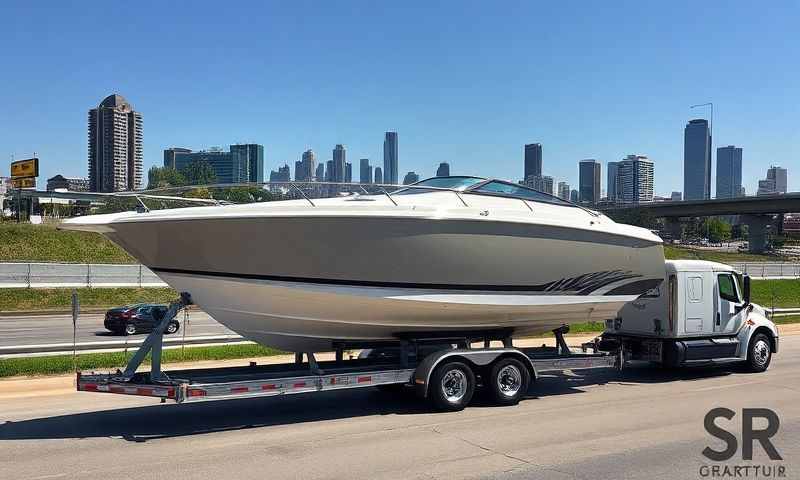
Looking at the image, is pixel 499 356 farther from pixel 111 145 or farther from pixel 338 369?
pixel 111 145

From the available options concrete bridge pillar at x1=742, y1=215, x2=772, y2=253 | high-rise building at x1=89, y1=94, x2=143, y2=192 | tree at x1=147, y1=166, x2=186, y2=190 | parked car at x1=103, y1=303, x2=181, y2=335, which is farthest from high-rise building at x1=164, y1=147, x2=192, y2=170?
parked car at x1=103, y1=303, x2=181, y2=335

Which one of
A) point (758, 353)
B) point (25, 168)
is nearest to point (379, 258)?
point (758, 353)

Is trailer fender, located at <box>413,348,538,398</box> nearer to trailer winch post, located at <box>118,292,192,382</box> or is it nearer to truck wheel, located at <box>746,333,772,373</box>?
trailer winch post, located at <box>118,292,192,382</box>

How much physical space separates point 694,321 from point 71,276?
28594 mm

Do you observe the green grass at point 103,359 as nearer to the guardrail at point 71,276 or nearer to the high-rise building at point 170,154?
the guardrail at point 71,276

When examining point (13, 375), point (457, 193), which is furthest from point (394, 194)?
point (13, 375)

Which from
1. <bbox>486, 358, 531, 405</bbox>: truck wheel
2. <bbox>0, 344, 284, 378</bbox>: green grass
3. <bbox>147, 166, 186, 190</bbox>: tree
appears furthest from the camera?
<bbox>0, 344, 284, 378</bbox>: green grass

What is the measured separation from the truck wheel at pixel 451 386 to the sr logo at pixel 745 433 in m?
3.22

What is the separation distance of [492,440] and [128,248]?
5.27 m

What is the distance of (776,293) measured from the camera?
39000 millimetres

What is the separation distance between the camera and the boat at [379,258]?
29.6 feet

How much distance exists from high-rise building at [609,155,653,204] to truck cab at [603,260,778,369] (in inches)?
6385

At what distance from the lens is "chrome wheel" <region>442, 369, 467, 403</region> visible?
10.1 metres

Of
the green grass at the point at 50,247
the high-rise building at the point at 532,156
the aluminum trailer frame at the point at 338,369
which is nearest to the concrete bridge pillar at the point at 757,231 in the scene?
the high-rise building at the point at 532,156
